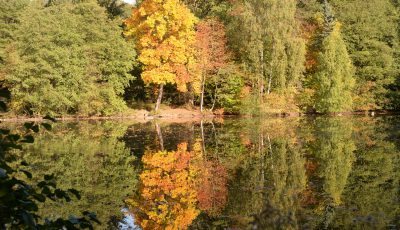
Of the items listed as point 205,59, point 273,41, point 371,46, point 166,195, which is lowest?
point 166,195

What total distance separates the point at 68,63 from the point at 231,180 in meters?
30.1

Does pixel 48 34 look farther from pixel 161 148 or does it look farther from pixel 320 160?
pixel 320 160

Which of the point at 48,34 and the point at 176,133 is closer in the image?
the point at 176,133

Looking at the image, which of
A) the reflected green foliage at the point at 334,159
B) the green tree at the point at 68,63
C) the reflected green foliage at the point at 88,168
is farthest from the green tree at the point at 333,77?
the reflected green foliage at the point at 88,168

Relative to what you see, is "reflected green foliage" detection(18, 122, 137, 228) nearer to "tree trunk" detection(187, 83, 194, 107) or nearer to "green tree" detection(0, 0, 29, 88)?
"tree trunk" detection(187, 83, 194, 107)

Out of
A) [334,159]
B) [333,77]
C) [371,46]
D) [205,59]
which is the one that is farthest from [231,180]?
[371,46]

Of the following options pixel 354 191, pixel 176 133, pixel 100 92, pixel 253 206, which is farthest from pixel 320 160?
pixel 100 92

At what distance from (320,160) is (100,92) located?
91.8 ft

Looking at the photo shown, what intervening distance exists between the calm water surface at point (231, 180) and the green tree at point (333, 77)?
18669mm

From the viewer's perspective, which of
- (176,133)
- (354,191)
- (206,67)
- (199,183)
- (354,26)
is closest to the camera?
(354,191)

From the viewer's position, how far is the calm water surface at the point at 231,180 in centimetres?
892

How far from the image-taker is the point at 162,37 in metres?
39.0

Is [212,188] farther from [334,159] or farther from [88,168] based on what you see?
[334,159]

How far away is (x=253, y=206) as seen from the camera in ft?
31.2
